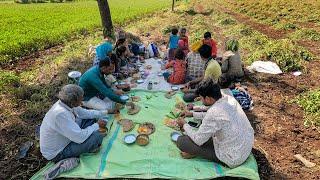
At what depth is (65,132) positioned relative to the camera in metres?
4.97

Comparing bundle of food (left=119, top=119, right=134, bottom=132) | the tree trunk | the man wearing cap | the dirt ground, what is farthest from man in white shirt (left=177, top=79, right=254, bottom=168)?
the tree trunk

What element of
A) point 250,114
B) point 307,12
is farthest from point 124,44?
point 307,12

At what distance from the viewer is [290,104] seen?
305 inches

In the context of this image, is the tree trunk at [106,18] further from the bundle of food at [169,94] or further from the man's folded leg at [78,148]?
the man's folded leg at [78,148]

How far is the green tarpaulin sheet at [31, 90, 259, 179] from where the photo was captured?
16.5 ft

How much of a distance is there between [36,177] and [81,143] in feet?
2.68

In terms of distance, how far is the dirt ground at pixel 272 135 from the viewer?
5438 mm

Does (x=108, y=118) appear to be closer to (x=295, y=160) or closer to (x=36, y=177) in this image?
(x=36, y=177)

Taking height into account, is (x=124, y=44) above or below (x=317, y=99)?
above

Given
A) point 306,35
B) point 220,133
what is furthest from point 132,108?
point 306,35

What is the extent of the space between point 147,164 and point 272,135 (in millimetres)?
2665

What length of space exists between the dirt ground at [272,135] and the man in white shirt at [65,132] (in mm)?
552

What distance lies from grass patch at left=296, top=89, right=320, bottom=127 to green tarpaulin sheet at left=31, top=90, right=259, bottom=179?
2.31 metres

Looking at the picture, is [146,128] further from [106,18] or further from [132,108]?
[106,18]
